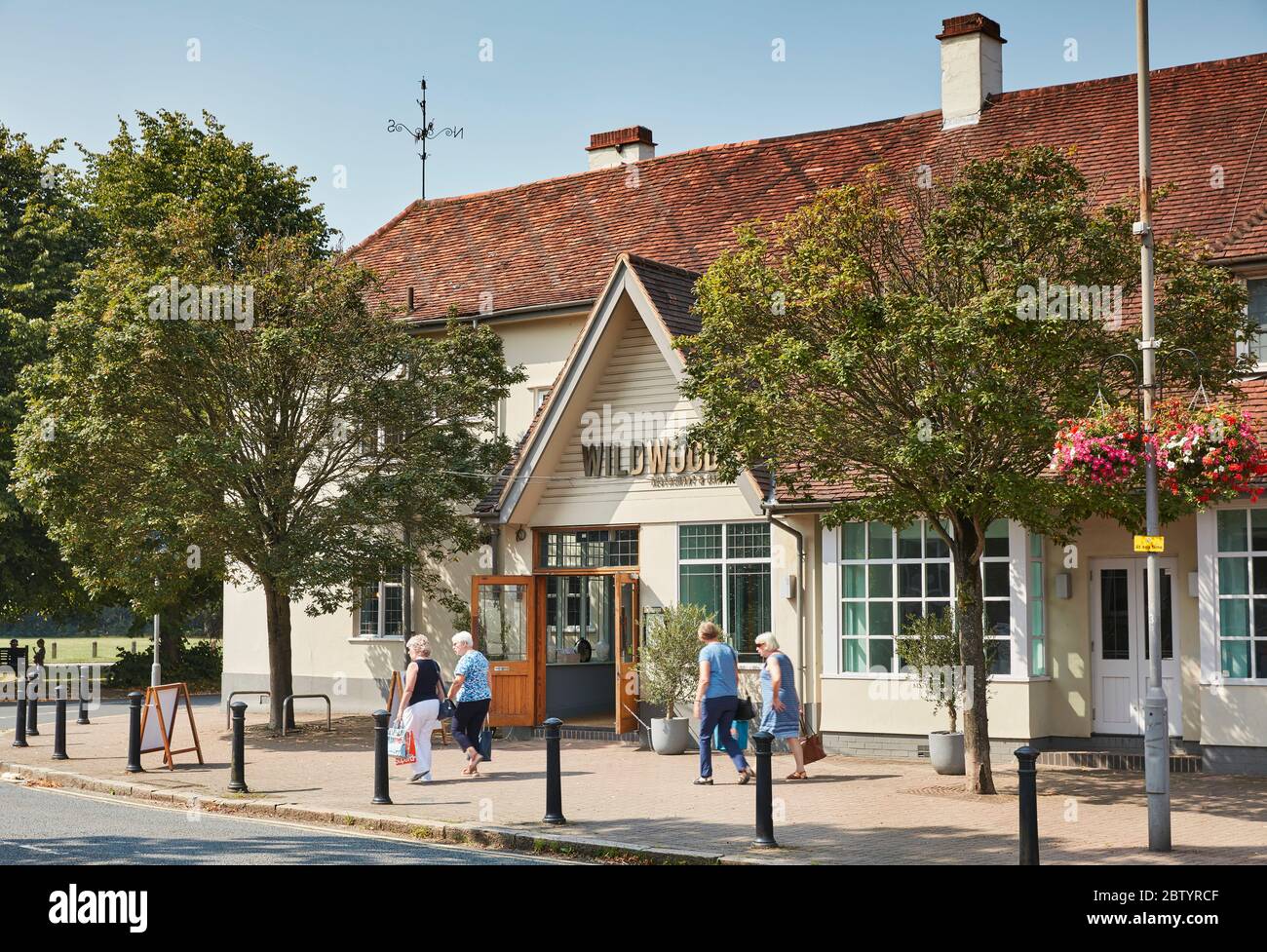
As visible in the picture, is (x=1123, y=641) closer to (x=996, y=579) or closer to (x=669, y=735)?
(x=996, y=579)

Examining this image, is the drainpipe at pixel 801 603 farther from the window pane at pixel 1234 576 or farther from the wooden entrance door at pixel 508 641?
the window pane at pixel 1234 576

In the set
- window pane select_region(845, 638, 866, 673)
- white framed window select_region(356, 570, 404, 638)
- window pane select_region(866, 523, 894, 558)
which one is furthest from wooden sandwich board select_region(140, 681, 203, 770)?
window pane select_region(866, 523, 894, 558)

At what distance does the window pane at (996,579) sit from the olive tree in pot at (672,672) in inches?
154

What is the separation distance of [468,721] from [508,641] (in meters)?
5.11

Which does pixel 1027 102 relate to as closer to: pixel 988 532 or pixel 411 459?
pixel 988 532

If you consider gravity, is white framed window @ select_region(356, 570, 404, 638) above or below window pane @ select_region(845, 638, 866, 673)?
above

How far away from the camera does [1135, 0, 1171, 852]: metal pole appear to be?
37.7 ft

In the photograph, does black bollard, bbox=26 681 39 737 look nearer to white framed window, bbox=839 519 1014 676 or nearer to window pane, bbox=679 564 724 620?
window pane, bbox=679 564 724 620

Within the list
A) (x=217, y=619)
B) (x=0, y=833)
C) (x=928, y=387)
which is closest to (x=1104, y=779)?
(x=928, y=387)

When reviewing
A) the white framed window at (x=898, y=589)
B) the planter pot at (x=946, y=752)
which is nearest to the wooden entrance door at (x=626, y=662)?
the white framed window at (x=898, y=589)

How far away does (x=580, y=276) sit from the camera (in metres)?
25.0

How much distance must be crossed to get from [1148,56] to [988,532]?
799 cm

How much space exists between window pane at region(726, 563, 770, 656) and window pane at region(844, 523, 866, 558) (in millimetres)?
1480

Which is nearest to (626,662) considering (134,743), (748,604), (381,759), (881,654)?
(748,604)
